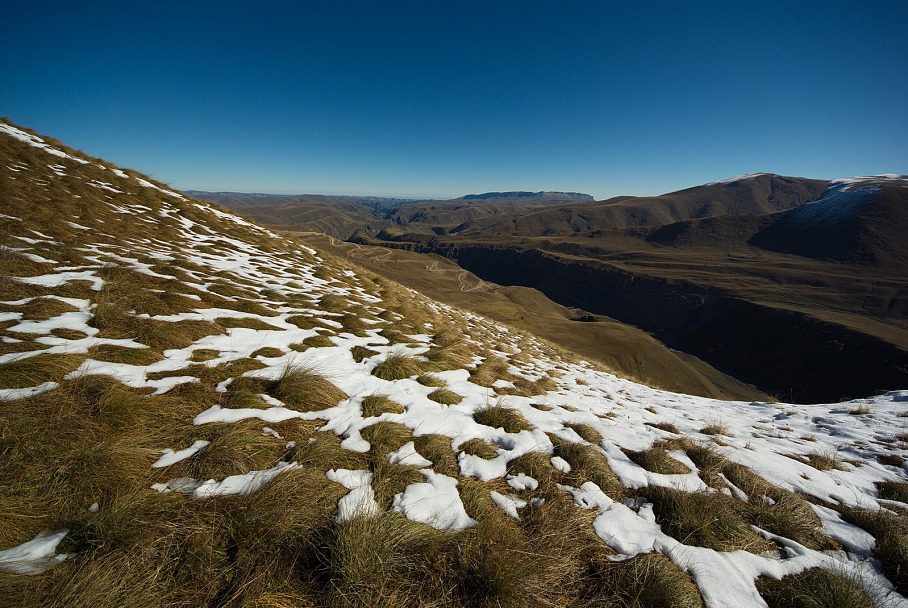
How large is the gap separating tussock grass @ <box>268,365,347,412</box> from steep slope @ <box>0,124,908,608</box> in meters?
0.04

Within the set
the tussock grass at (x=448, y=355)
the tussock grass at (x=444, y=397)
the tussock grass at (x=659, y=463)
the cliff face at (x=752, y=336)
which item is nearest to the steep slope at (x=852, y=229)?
the cliff face at (x=752, y=336)

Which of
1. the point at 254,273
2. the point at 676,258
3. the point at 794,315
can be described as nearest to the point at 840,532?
the point at 254,273

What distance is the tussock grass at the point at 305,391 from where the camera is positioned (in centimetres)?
461

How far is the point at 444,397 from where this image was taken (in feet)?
18.8

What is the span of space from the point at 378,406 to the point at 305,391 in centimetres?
110

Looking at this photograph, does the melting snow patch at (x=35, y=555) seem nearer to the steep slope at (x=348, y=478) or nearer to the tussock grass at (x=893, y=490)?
the steep slope at (x=348, y=478)

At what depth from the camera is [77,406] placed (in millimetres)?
3436

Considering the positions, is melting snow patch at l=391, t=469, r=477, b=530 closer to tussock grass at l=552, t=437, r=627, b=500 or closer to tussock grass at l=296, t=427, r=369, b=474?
tussock grass at l=296, t=427, r=369, b=474

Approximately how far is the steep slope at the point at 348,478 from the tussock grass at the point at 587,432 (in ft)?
0.10

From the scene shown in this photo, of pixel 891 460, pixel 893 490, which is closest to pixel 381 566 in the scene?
pixel 893 490

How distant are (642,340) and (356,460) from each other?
70422mm

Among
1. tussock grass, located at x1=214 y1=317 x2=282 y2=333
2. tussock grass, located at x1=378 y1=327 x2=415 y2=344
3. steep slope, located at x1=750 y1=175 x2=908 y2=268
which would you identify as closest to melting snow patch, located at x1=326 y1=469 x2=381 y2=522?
tussock grass, located at x1=214 y1=317 x2=282 y2=333

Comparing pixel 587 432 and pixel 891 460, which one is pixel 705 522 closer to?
pixel 587 432

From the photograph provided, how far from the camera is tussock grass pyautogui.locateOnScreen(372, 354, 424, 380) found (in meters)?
6.20
